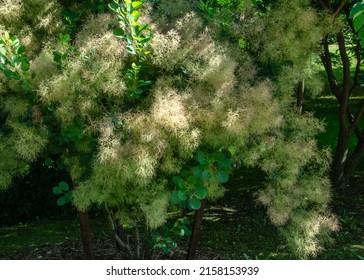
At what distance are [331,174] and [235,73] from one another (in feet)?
9.11

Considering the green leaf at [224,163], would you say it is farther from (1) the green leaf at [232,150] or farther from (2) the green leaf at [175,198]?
(2) the green leaf at [175,198]

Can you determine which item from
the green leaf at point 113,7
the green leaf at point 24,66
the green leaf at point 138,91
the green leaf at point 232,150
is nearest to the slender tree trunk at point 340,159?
the green leaf at point 232,150

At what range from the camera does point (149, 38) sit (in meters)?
2.46

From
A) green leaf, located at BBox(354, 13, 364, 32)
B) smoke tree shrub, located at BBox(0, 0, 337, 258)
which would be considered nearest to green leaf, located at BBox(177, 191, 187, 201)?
smoke tree shrub, located at BBox(0, 0, 337, 258)

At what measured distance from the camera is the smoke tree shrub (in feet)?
8.36

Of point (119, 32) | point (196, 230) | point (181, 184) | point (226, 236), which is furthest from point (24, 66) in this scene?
point (226, 236)

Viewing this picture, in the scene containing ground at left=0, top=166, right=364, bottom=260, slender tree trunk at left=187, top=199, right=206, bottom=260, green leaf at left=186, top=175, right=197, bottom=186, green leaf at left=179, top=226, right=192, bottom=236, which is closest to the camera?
green leaf at left=186, top=175, right=197, bottom=186

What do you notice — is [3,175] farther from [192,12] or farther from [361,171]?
[361,171]

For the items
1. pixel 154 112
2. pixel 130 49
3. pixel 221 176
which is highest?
pixel 130 49

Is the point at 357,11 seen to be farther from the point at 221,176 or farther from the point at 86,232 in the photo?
the point at 86,232

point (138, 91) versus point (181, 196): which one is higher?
point (138, 91)

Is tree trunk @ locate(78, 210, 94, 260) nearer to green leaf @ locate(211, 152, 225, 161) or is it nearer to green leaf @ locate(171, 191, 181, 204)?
green leaf @ locate(171, 191, 181, 204)

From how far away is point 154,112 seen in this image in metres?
2.51

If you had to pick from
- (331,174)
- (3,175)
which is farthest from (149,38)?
(331,174)
